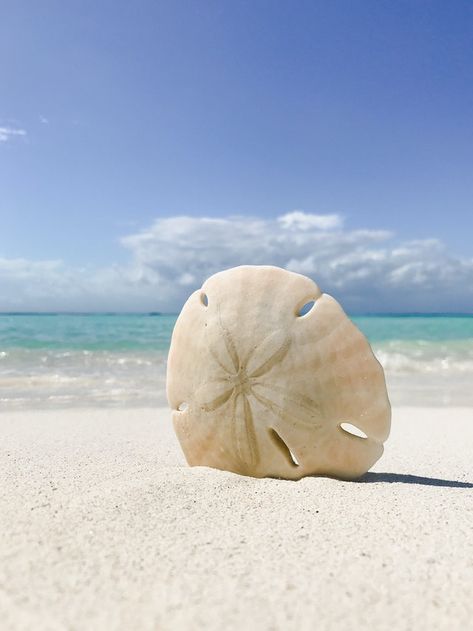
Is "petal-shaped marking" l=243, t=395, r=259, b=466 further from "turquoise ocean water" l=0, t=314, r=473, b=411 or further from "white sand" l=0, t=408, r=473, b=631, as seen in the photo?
"turquoise ocean water" l=0, t=314, r=473, b=411

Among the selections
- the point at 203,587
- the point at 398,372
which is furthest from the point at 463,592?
the point at 398,372

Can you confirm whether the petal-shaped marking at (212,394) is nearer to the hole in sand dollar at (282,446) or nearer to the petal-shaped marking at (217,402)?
the petal-shaped marking at (217,402)

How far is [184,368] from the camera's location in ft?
11.6

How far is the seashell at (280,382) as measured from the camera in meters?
3.14

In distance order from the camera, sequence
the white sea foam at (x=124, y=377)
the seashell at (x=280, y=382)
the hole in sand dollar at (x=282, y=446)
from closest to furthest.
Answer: the seashell at (x=280, y=382) < the hole in sand dollar at (x=282, y=446) < the white sea foam at (x=124, y=377)

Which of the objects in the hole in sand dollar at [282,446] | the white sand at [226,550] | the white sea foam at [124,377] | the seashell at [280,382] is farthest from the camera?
the white sea foam at [124,377]

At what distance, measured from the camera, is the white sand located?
1702mm

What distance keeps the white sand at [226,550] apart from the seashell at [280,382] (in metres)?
0.17

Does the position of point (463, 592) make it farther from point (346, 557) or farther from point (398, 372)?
point (398, 372)

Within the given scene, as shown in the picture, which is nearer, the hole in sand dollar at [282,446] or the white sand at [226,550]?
the white sand at [226,550]

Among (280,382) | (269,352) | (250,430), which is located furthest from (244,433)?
(269,352)

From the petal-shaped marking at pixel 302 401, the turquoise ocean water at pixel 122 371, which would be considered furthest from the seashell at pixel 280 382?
the turquoise ocean water at pixel 122 371

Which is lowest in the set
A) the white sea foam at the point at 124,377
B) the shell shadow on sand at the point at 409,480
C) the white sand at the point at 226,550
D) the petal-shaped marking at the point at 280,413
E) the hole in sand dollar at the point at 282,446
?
the white sea foam at the point at 124,377

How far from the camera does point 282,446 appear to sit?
3297 millimetres
